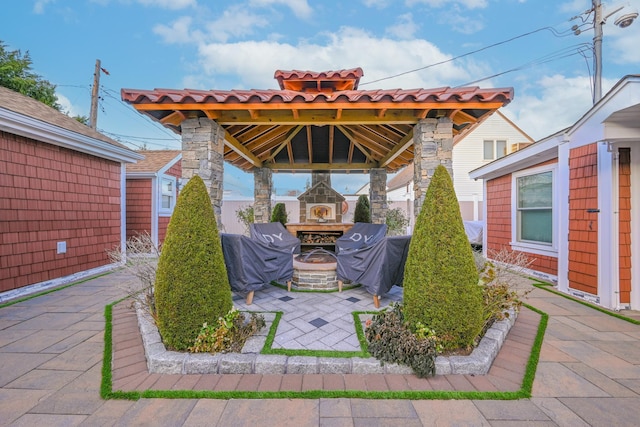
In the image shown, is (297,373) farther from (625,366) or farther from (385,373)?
(625,366)

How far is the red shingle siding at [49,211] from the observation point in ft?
13.4

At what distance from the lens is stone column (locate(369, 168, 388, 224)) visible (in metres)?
7.07

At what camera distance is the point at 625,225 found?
3.53m

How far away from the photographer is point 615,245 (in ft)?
11.5

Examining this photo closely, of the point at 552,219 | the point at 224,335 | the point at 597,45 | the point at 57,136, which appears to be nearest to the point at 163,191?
the point at 57,136

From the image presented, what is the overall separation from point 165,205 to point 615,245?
10.8m

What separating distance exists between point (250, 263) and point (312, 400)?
6.98 feet

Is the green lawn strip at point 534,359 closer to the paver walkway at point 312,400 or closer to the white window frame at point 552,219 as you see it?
the paver walkway at point 312,400

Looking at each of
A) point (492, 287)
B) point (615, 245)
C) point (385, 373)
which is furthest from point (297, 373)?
point (615, 245)

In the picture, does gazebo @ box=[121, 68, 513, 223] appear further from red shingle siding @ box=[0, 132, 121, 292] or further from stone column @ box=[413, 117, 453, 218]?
red shingle siding @ box=[0, 132, 121, 292]

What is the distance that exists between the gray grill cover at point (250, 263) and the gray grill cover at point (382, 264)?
4.05ft

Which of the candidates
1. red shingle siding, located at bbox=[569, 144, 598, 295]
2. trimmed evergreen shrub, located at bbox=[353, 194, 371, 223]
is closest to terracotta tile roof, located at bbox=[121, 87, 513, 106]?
red shingle siding, located at bbox=[569, 144, 598, 295]

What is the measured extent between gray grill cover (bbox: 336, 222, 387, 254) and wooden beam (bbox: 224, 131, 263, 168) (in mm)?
2846

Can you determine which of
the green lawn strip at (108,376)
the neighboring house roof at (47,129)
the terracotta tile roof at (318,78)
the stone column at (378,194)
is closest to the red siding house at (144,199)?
the neighboring house roof at (47,129)
